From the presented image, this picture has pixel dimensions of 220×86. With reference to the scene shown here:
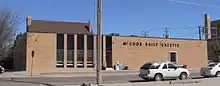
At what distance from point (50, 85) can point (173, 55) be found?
39.1 meters

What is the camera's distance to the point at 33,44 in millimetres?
53969

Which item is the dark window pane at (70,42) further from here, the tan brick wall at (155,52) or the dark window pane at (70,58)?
the tan brick wall at (155,52)

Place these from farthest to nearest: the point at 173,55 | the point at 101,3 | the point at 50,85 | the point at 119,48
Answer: the point at 173,55
the point at 119,48
the point at 50,85
the point at 101,3

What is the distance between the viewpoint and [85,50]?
5700 cm

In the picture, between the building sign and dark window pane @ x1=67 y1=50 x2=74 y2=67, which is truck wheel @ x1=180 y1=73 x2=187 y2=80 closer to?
dark window pane @ x1=67 y1=50 x2=74 y2=67

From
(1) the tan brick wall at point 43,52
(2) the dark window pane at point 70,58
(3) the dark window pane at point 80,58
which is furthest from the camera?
(3) the dark window pane at point 80,58

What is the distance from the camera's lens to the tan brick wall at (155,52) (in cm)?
5891

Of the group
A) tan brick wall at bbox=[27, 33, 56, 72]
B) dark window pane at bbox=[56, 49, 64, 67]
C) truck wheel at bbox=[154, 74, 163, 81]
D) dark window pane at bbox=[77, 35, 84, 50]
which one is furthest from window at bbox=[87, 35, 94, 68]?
truck wheel at bbox=[154, 74, 163, 81]

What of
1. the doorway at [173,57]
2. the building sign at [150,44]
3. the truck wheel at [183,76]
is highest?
the building sign at [150,44]

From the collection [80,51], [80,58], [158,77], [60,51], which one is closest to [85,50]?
[80,51]

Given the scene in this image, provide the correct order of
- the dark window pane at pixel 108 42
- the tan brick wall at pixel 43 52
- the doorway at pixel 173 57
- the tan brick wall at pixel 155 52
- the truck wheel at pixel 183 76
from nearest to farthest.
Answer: the truck wheel at pixel 183 76, the tan brick wall at pixel 43 52, the dark window pane at pixel 108 42, the tan brick wall at pixel 155 52, the doorway at pixel 173 57

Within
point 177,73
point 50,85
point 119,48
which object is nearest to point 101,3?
point 50,85

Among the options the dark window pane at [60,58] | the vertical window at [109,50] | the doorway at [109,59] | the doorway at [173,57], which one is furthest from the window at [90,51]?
the doorway at [173,57]

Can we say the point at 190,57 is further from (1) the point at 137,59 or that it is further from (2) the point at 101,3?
(2) the point at 101,3
